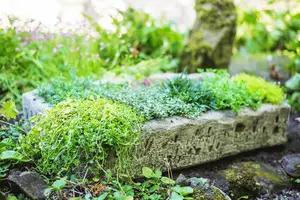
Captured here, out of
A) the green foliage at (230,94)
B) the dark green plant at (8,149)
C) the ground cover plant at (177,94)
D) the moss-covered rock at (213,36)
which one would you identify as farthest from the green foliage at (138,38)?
the dark green plant at (8,149)

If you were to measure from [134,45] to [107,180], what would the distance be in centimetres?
344

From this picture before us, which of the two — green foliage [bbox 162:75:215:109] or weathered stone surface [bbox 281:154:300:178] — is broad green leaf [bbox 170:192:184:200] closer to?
green foliage [bbox 162:75:215:109]

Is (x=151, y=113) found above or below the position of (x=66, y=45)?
below

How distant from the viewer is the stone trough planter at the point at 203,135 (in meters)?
3.73

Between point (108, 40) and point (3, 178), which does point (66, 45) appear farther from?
point (3, 178)

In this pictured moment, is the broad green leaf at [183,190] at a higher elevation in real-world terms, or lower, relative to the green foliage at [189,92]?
lower

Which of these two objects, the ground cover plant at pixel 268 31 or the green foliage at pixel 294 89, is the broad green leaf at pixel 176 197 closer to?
the green foliage at pixel 294 89

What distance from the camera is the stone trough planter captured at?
147 inches

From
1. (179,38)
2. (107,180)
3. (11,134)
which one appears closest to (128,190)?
(107,180)

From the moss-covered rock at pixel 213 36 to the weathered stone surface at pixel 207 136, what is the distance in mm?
1670

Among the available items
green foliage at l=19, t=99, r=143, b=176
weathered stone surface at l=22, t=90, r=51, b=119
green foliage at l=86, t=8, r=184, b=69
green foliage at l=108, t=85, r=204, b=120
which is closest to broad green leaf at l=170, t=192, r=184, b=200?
green foliage at l=19, t=99, r=143, b=176

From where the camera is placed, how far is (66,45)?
5555mm

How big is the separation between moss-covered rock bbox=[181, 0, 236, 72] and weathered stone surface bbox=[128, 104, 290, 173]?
5.48 ft

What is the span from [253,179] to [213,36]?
Result: 2.77 metres
